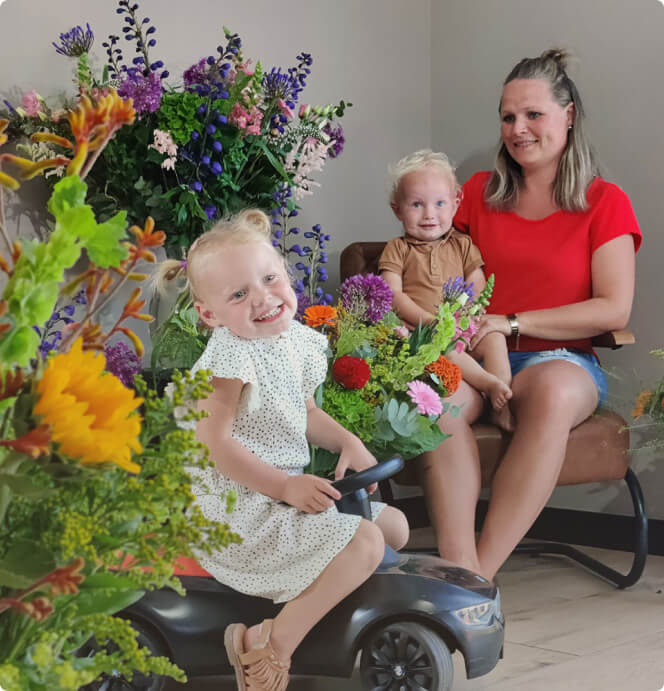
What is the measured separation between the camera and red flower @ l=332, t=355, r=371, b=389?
1.96 metres

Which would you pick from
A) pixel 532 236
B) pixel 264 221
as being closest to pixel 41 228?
pixel 264 221

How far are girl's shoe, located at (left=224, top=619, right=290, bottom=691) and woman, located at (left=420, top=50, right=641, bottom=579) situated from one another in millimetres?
917

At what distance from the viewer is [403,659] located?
1.64 metres

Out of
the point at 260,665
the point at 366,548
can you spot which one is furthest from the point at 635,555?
the point at 260,665

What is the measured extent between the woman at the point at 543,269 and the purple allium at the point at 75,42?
121 centimetres

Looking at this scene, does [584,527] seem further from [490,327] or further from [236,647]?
[236,647]

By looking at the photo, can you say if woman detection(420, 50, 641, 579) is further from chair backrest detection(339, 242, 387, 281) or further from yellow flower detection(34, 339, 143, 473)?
yellow flower detection(34, 339, 143, 473)

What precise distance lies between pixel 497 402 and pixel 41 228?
125 centimetres

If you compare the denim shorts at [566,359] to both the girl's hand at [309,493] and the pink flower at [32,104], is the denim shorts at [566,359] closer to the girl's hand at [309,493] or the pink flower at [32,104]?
the girl's hand at [309,493]

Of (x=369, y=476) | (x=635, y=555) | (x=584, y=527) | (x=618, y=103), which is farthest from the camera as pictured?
(x=584, y=527)

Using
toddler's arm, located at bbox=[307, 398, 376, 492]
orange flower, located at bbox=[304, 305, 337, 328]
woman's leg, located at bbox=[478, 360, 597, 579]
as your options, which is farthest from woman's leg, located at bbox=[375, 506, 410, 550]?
woman's leg, located at bbox=[478, 360, 597, 579]

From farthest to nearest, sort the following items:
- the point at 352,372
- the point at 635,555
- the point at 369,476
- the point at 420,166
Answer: the point at 420,166 < the point at 635,555 < the point at 352,372 < the point at 369,476

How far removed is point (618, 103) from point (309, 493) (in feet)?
6.74

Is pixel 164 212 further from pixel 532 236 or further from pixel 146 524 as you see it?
pixel 146 524
